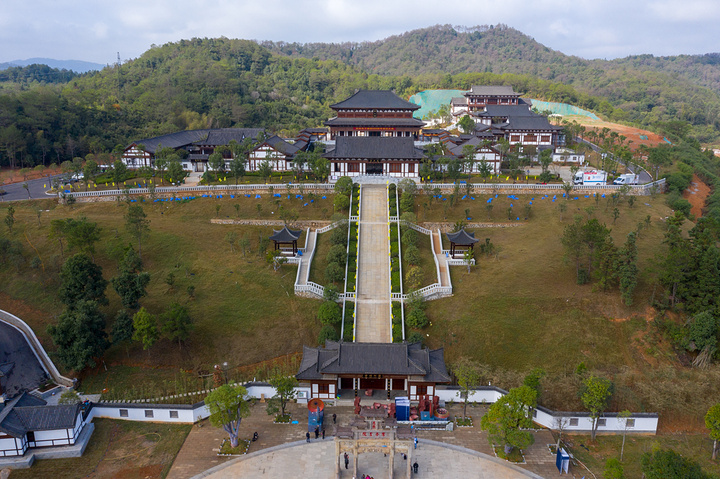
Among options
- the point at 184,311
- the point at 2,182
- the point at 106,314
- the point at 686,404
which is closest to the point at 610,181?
the point at 686,404

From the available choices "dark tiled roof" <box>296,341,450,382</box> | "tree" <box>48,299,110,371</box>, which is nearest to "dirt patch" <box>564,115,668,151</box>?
"dark tiled roof" <box>296,341,450,382</box>

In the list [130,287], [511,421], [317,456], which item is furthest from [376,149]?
[317,456]

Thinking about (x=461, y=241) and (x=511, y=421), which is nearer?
(x=511, y=421)

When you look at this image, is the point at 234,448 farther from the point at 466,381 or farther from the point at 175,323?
the point at 466,381

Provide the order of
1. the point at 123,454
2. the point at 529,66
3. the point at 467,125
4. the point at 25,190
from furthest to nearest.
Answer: the point at 529,66 → the point at 467,125 → the point at 25,190 → the point at 123,454

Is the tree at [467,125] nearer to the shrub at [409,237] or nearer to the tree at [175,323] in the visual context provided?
the shrub at [409,237]

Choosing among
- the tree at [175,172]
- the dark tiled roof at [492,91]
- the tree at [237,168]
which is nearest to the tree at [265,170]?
the tree at [237,168]
